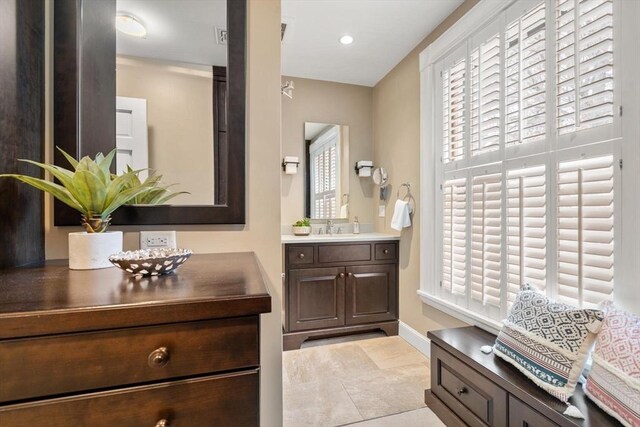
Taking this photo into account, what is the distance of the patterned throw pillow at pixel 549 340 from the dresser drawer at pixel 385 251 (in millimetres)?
1430

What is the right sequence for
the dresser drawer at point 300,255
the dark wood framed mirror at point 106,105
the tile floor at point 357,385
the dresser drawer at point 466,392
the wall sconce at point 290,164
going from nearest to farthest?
the dark wood framed mirror at point 106,105
the dresser drawer at point 466,392
the tile floor at point 357,385
the dresser drawer at point 300,255
the wall sconce at point 290,164

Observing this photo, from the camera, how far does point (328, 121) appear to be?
3.30m

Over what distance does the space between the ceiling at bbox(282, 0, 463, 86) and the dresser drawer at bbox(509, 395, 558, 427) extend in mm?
2334

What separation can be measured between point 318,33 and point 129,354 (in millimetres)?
2512

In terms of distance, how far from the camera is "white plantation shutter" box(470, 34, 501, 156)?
5.95 feet

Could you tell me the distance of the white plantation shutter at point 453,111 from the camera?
2.10 m

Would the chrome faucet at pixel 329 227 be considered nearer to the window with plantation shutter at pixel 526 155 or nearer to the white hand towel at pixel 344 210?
the white hand towel at pixel 344 210

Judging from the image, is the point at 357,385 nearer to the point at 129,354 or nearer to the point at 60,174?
the point at 129,354

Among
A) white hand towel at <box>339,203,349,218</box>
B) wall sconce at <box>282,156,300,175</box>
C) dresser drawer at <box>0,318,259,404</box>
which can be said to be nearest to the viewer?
dresser drawer at <box>0,318,259,404</box>

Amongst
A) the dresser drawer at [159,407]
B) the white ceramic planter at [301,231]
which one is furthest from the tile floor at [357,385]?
the dresser drawer at [159,407]

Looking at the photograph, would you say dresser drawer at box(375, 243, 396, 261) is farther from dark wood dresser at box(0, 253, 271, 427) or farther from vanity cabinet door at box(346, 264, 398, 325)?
dark wood dresser at box(0, 253, 271, 427)

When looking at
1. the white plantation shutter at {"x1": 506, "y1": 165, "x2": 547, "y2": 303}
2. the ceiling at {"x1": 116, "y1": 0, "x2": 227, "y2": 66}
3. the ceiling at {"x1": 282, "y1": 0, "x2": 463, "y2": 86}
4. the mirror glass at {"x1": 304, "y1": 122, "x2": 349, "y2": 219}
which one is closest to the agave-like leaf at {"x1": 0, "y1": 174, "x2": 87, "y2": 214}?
the ceiling at {"x1": 116, "y1": 0, "x2": 227, "y2": 66}

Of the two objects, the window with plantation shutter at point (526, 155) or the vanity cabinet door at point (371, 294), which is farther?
the vanity cabinet door at point (371, 294)

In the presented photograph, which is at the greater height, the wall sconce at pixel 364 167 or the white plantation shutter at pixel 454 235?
the wall sconce at pixel 364 167
